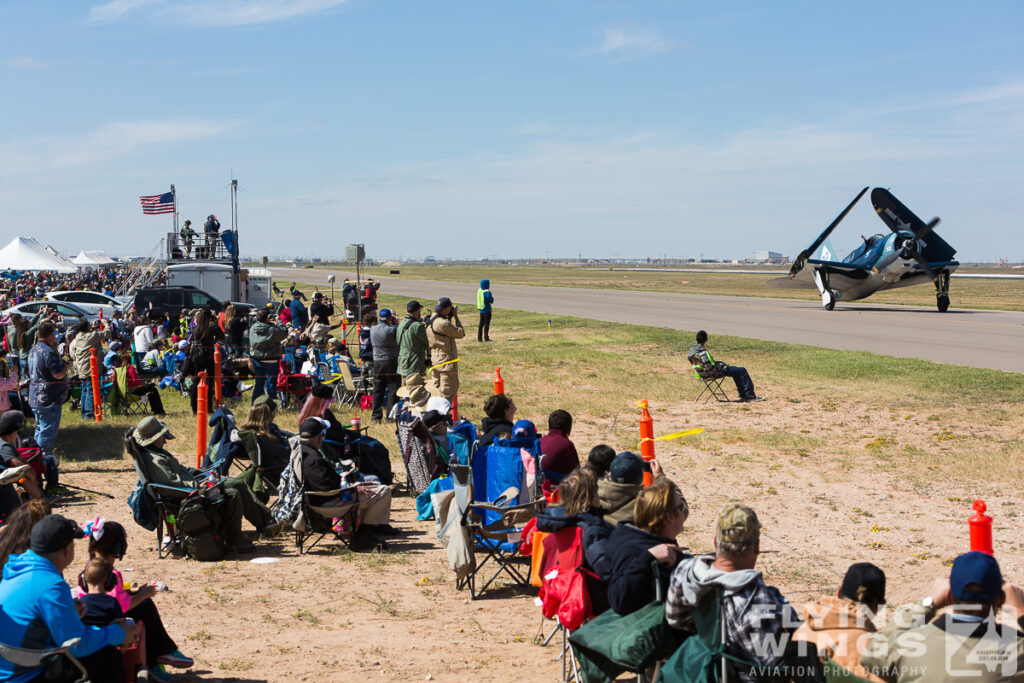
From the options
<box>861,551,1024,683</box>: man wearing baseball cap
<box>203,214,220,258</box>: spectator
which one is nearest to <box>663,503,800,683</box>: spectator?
<box>861,551,1024,683</box>: man wearing baseball cap

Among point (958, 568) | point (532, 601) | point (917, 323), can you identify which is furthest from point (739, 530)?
point (917, 323)

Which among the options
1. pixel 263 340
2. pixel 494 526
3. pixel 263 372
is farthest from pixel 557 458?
pixel 263 372

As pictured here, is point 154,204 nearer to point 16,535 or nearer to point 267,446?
point 267,446

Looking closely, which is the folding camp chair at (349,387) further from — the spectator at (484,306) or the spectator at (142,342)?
the spectator at (484,306)

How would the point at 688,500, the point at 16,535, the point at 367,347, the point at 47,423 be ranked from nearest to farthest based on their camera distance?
the point at 16,535 < the point at 688,500 < the point at 47,423 < the point at 367,347

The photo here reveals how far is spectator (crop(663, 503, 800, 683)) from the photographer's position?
4109 mm

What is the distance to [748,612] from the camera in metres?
4.13

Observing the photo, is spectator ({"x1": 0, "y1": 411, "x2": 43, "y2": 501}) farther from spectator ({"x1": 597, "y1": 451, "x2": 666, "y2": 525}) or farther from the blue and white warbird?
the blue and white warbird

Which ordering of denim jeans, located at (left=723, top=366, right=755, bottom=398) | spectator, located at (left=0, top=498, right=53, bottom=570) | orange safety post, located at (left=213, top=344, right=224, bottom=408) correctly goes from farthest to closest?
1. denim jeans, located at (left=723, top=366, right=755, bottom=398)
2. orange safety post, located at (left=213, top=344, right=224, bottom=408)
3. spectator, located at (left=0, top=498, right=53, bottom=570)

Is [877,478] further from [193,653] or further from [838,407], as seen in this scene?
[193,653]

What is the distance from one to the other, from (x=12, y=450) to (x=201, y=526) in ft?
6.44

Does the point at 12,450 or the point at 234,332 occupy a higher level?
the point at 234,332

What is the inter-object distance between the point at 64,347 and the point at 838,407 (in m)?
16.8

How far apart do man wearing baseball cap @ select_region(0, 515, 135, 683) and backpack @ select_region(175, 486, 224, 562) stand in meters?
3.51
